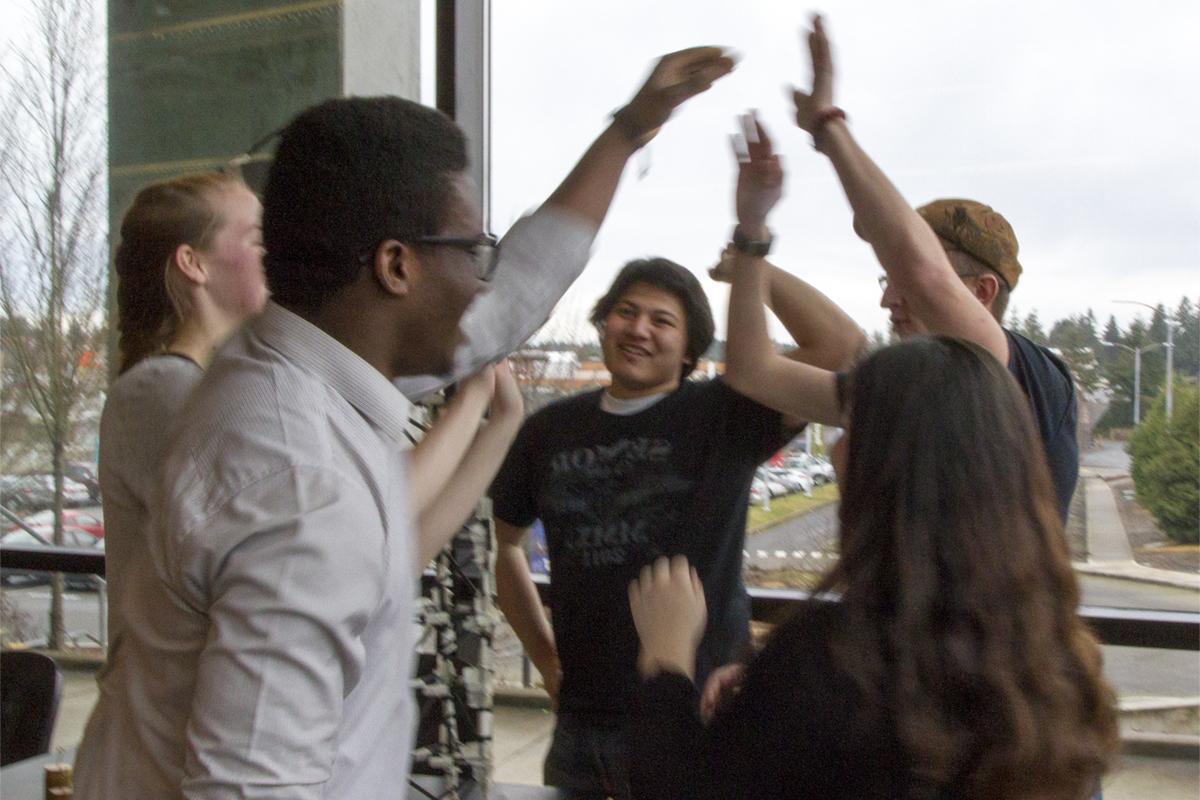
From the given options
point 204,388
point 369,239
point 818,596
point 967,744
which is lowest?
point 967,744

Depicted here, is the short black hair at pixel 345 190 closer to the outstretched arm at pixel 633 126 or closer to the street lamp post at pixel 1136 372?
the outstretched arm at pixel 633 126

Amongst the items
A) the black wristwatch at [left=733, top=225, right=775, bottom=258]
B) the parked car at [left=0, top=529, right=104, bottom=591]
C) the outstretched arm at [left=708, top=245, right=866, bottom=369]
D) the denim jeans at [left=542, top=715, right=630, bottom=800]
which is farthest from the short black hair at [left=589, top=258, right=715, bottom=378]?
the parked car at [left=0, top=529, right=104, bottom=591]

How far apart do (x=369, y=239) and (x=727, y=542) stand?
132 centimetres

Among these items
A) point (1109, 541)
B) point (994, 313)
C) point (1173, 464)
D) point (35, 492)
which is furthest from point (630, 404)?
point (35, 492)

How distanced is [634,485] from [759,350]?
37 cm

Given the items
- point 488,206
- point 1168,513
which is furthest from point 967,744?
point 488,206

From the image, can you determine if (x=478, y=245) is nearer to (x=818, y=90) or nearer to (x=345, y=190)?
(x=345, y=190)

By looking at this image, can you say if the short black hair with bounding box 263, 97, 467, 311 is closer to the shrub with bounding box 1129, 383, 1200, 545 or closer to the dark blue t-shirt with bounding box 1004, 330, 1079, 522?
the dark blue t-shirt with bounding box 1004, 330, 1079, 522

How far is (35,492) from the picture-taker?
170 inches

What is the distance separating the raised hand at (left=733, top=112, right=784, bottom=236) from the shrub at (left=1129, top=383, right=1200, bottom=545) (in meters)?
1.22

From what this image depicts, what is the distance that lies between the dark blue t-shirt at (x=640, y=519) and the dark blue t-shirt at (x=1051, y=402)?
0.55m

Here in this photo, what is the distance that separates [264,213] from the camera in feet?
2.98

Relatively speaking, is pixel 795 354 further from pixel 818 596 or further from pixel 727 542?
pixel 818 596

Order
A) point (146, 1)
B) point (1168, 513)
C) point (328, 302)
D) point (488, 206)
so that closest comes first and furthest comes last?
point (328, 302), point (1168, 513), point (488, 206), point (146, 1)
